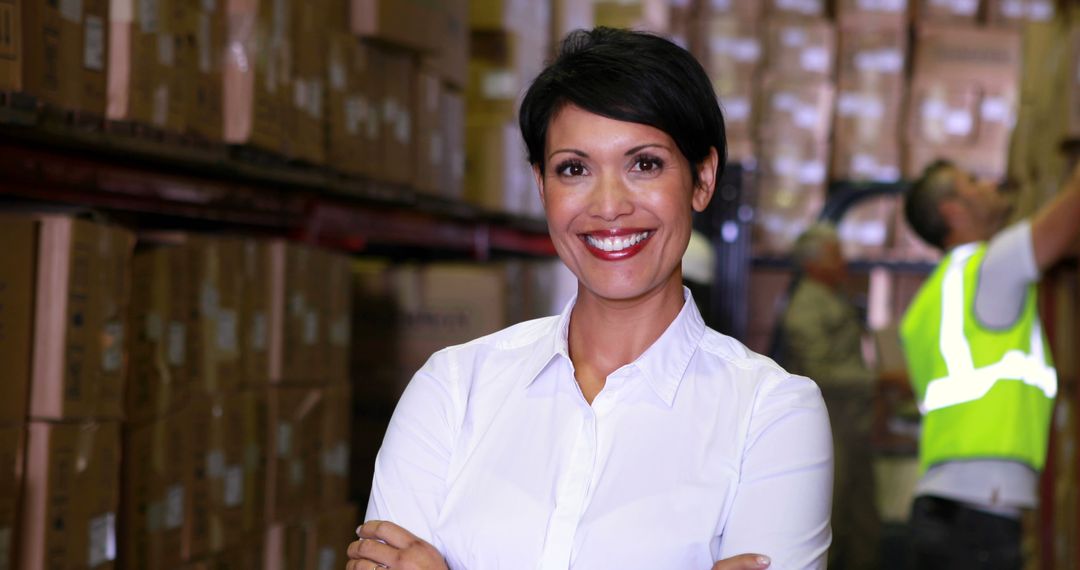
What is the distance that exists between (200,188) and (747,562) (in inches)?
77.3

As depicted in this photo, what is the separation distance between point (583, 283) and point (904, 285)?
526cm

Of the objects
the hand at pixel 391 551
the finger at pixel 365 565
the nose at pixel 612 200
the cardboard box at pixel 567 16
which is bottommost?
the finger at pixel 365 565

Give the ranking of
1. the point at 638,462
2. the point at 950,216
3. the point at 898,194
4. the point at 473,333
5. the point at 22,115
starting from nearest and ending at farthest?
the point at 638,462 < the point at 22,115 < the point at 950,216 < the point at 473,333 < the point at 898,194

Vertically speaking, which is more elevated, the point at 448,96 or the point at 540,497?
the point at 448,96

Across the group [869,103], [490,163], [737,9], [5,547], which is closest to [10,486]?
[5,547]

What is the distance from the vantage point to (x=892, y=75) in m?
6.49

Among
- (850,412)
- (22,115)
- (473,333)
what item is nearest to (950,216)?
(473,333)

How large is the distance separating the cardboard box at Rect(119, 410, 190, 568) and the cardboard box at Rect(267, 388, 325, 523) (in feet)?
1.31

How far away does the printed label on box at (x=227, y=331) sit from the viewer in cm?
289

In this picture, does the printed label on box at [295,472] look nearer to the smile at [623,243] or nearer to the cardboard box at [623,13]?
the smile at [623,243]

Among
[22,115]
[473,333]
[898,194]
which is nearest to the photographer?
[22,115]

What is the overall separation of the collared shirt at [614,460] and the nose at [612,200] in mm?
185

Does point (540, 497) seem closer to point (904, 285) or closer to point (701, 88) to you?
point (701, 88)

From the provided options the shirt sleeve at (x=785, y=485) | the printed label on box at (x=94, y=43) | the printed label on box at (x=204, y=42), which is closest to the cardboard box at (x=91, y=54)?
the printed label on box at (x=94, y=43)
